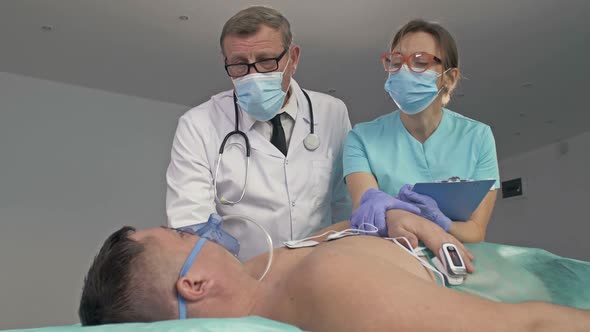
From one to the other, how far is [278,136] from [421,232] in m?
0.76

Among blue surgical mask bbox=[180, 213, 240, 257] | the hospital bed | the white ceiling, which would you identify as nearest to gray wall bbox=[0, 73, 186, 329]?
the white ceiling

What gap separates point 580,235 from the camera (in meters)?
6.55

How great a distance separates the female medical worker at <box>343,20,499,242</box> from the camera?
170cm

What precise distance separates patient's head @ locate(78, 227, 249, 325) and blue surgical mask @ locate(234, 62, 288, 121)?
0.75 m

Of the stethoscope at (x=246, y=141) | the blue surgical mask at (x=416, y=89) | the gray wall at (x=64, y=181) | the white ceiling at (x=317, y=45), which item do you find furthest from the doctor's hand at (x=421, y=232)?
the gray wall at (x=64, y=181)

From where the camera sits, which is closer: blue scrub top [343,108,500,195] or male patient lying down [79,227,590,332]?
male patient lying down [79,227,590,332]

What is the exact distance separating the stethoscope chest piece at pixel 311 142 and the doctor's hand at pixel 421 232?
24.2 inches

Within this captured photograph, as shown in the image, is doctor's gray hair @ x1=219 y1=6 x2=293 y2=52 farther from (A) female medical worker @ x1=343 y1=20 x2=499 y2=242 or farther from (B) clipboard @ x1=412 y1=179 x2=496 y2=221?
(B) clipboard @ x1=412 y1=179 x2=496 y2=221

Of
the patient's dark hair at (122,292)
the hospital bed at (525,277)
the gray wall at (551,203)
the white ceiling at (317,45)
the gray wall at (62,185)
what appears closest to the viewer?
the patient's dark hair at (122,292)

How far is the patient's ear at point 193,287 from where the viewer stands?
1.11m

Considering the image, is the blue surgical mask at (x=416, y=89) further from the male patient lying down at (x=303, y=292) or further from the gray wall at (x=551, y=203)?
the gray wall at (x=551, y=203)

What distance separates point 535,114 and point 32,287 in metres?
4.93

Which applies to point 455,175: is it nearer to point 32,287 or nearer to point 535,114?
point 32,287

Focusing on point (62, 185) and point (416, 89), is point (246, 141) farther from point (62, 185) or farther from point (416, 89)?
point (62, 185)
